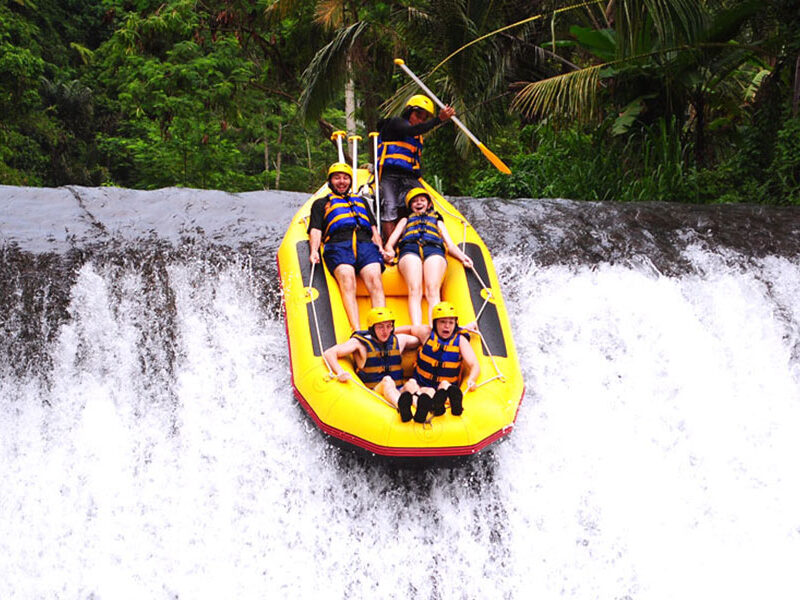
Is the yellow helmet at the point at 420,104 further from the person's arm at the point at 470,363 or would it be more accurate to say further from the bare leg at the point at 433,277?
the person's arm at the point at 470,363

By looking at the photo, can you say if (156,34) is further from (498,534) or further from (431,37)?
(498,534)

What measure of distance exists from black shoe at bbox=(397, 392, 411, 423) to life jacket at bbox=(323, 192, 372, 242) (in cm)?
155

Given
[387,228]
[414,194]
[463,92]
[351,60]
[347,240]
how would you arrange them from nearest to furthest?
1. [347,240]
2. [414,194]
3. [387,228]
4. [463,92]
5. [351,60]

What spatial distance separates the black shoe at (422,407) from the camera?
4.00 metres

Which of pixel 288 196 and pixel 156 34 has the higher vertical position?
pixel 288 196

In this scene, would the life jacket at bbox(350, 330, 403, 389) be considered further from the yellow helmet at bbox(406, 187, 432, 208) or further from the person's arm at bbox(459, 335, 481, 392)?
the yellow helmet at bbox(406, 187, 432, 208)

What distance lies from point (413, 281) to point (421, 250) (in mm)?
247

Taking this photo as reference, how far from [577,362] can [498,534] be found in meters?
1.52

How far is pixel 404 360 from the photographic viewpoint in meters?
4.88

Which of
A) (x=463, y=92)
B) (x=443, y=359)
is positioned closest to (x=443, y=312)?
(x=443, y=359)

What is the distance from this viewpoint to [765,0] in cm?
782

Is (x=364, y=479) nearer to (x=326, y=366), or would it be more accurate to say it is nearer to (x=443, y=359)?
(x=326, y=366)

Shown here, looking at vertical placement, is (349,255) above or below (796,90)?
above

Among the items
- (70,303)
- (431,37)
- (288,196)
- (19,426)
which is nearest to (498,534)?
(19,426)
